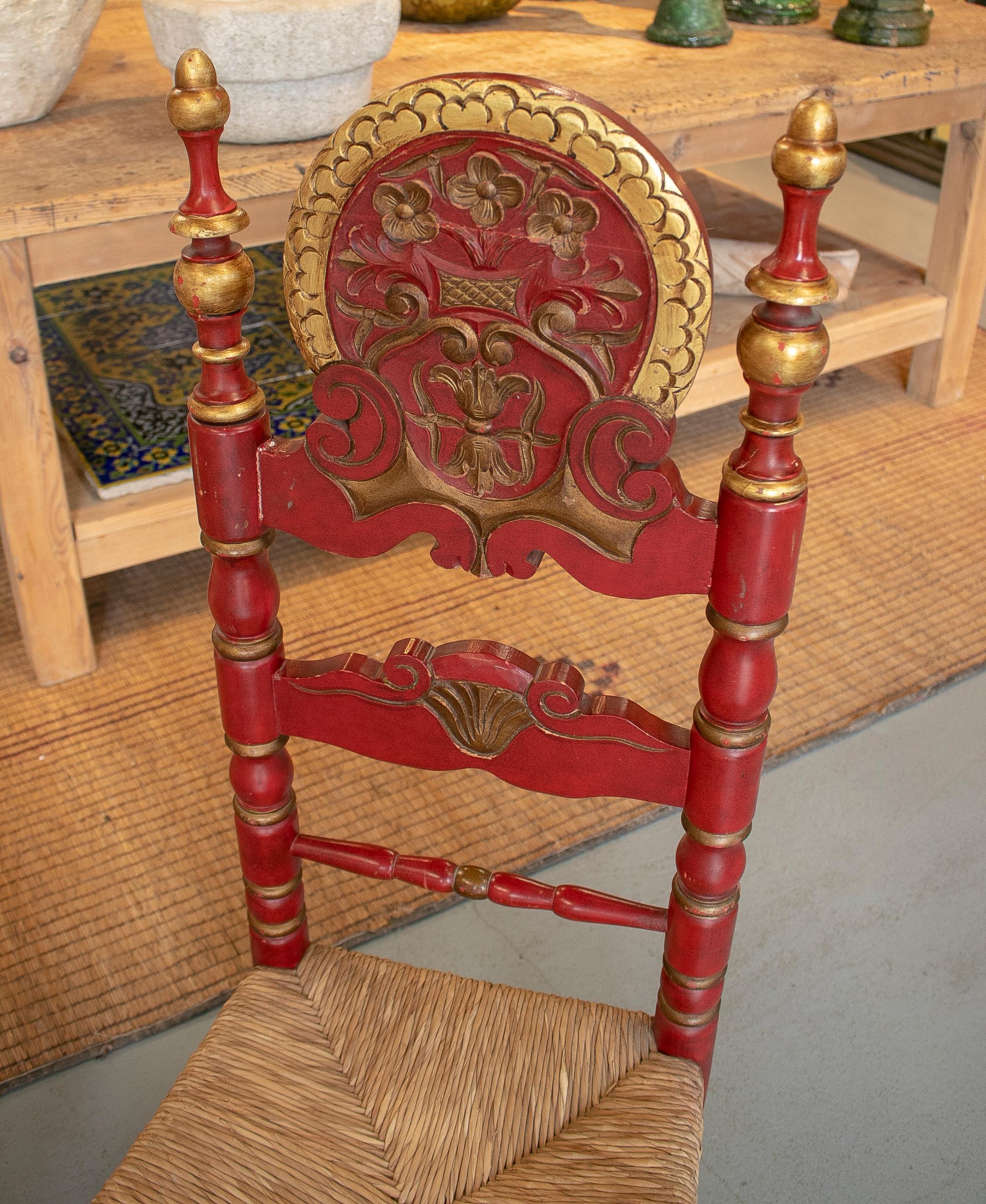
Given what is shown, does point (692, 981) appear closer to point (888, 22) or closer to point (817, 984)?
point (817, 984)

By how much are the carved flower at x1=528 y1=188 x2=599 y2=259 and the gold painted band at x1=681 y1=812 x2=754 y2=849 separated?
0.34 m

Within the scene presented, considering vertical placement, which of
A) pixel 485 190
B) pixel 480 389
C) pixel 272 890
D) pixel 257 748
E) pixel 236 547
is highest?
pixel 485 190

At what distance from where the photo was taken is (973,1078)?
45.4 inches

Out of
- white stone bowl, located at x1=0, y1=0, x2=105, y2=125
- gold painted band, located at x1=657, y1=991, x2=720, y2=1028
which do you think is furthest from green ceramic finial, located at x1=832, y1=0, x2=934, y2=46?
gold painted band, located at x1=657, y1=991, x2=720, y2=1028

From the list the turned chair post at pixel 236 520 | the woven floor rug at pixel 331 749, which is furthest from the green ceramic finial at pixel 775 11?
the turned chair post at pixel 236 520

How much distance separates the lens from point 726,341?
1960mm

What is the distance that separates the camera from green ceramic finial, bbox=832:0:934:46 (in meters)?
1.82

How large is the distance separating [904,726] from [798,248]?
1118 mm

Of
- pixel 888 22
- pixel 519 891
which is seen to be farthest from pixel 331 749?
pixel 888 22

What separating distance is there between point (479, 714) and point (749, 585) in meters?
0.19

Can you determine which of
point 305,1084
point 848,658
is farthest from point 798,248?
point 848,658

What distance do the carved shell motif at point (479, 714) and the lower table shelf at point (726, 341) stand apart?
35.1 inches

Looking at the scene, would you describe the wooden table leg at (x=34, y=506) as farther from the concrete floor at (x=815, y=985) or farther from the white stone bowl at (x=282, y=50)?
the concrete floor at (x=815, y=985)

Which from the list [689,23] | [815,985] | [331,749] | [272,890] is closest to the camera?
[272,890]
